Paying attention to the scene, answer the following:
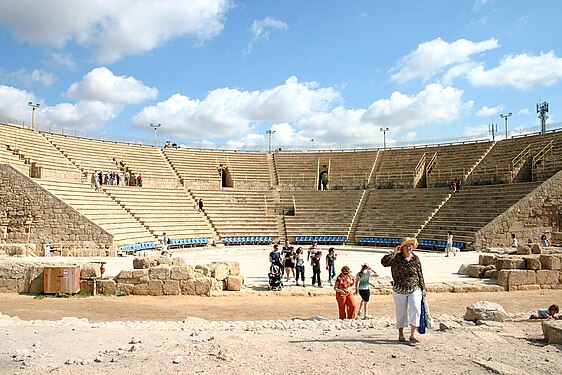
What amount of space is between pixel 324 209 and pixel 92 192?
15633 millimetres

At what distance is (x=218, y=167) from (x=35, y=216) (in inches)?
648

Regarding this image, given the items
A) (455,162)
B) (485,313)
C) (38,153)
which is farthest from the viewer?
(455,162)

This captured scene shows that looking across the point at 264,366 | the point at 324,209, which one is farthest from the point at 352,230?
the point at 264,366

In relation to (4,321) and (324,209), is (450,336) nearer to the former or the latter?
(4,321)

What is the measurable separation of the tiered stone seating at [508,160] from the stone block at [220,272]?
68.9 ft

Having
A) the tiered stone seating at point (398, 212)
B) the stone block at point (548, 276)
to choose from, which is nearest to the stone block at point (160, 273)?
the stone block at point (548, 276)

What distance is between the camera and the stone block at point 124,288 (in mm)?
11609

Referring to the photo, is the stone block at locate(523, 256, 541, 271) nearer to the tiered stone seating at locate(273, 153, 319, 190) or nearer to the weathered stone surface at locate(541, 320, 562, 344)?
the weathered stone surface at locate(541, 320, 562, 344)

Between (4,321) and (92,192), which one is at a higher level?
(92,192)

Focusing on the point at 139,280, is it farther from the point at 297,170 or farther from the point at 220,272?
the point at 297,170

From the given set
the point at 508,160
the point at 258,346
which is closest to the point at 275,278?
the point at 258,346

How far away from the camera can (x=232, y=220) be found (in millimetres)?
29062

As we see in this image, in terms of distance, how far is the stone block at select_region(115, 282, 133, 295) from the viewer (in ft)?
38.1

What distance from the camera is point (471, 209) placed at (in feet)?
81.4
